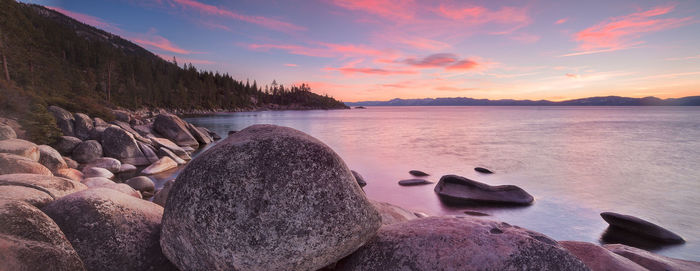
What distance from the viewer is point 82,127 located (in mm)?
18562

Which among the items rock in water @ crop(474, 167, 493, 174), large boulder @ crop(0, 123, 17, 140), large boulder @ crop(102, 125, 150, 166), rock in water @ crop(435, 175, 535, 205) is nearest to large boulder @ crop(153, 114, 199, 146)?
large boulder @ crop(102, 125, 150, 166)

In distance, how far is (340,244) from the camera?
2.95 m

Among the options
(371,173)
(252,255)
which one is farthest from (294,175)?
(371,173)

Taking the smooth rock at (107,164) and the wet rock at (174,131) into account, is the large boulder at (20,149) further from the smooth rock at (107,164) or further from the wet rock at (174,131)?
the wet rock at (174,131)

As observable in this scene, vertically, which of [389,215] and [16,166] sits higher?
[16,166]

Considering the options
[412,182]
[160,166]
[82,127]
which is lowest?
[412,182]

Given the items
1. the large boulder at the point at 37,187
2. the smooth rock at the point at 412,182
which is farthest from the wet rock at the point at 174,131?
the large boulder at the point at 37,187

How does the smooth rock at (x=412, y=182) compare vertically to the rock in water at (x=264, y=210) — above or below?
below

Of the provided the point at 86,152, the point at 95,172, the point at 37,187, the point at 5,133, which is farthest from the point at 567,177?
the point at 5,133

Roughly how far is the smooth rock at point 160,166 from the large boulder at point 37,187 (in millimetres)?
11036

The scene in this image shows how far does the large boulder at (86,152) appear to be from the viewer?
15.1m

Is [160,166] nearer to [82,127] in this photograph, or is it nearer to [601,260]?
[82,127]

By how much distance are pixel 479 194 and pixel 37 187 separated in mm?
11874

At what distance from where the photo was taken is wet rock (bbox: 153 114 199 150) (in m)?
25.6
